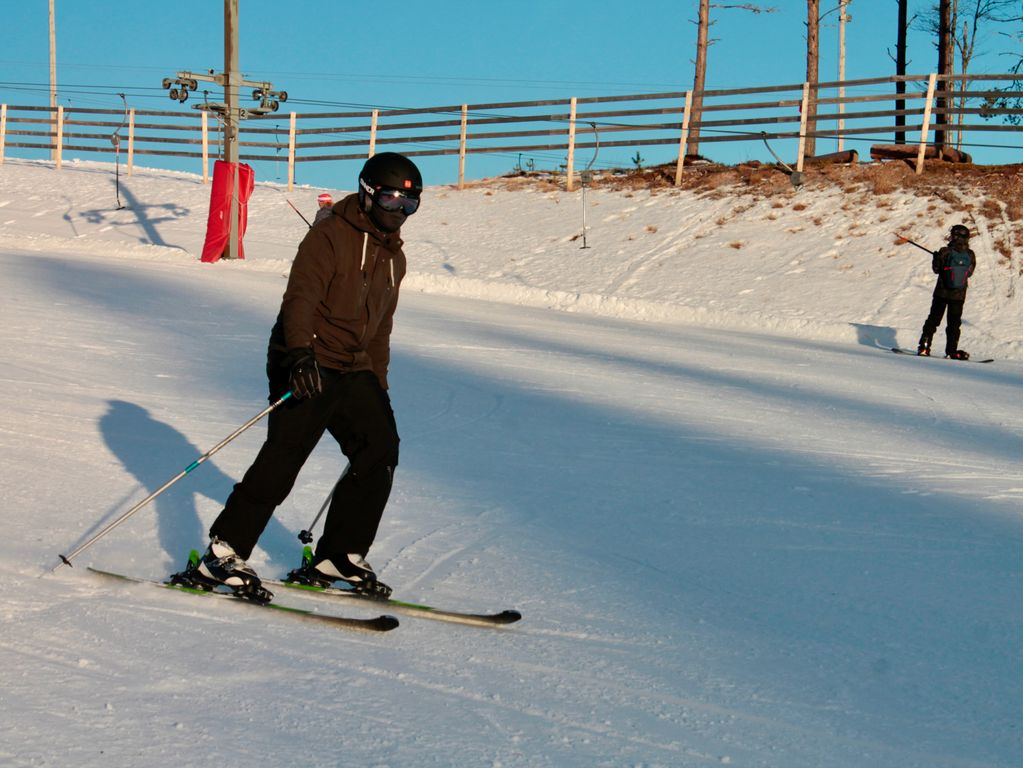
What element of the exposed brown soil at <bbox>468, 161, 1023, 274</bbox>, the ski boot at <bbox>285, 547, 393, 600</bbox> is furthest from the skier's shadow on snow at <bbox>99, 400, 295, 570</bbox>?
the exposed brown soil at <bbox>468, 161, 1023, 274</bbox>

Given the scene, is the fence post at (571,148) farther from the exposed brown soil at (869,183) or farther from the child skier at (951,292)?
the child skier at (951,292)

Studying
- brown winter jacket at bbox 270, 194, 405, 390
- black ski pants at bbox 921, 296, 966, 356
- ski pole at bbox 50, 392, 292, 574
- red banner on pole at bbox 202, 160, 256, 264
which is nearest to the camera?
brown winter jacket at bbox 270, 194, 405, 390

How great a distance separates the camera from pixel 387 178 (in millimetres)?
4184

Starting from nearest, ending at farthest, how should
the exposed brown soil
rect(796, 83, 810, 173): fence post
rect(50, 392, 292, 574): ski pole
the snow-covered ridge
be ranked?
1. rect(50, 392, 292, 574): ski pole
2. the snow-covered ridge
3. the exposed brown soil
4. rect(796, 83, 810, 173): fence post

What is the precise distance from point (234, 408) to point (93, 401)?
967mm

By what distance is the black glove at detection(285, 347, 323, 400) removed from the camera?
13.0ft

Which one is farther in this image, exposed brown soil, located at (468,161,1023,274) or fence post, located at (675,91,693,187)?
fence post, located at (675,91,693,187)

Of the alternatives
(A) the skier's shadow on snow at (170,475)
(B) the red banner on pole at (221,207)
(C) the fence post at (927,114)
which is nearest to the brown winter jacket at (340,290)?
(A) the skier's shadow on snow at (170,475)

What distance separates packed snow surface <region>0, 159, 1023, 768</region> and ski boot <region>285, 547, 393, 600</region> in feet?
0.43

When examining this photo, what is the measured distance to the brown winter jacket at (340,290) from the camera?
415 centimetres

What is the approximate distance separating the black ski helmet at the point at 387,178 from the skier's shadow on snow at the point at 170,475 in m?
1.75

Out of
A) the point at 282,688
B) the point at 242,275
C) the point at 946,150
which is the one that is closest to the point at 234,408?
the point at 282,688

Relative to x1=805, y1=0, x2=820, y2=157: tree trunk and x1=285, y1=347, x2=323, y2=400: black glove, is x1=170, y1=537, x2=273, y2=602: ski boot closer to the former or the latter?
x1=285, y1=347, x2=323, y2=400: black glove

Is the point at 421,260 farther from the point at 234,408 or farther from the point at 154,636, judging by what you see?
the point at 154,636
